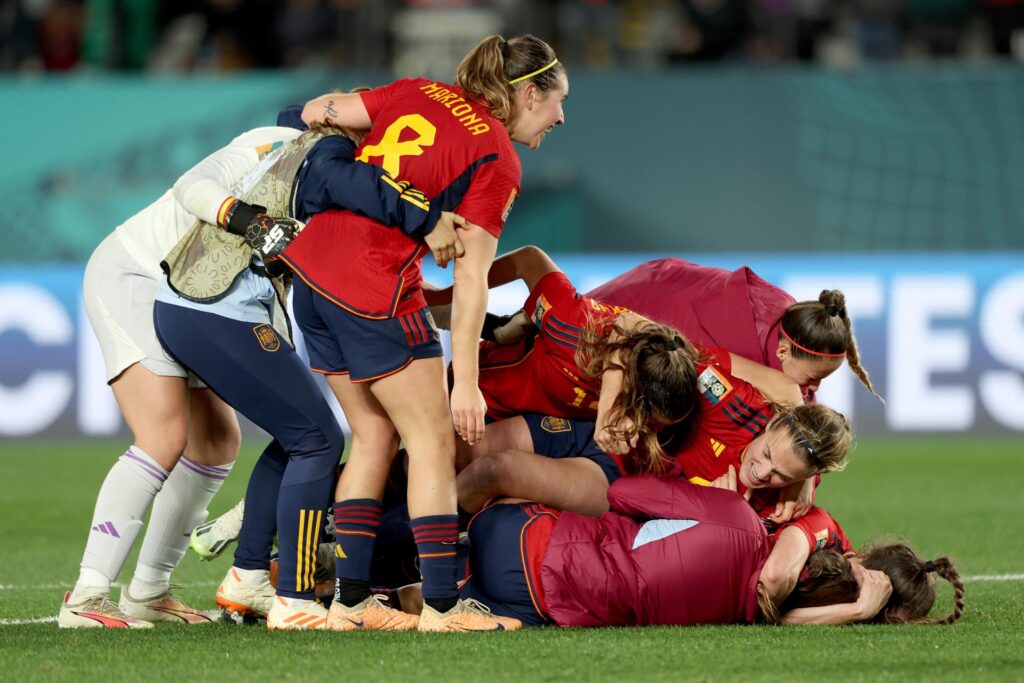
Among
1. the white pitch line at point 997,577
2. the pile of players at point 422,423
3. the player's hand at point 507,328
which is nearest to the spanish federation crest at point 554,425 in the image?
the pile of players at point 422,423

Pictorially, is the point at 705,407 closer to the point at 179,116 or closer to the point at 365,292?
the point at 365,292

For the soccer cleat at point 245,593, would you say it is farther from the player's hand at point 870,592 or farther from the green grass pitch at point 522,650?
the player's hand at point 870,592

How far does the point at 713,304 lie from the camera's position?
217 inches

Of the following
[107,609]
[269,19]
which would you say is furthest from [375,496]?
[269,19]

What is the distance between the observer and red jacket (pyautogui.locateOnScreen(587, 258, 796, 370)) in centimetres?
540

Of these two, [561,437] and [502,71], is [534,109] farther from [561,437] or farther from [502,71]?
[561,437]

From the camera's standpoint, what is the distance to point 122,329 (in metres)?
4.86

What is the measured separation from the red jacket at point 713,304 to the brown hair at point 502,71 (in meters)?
1.11

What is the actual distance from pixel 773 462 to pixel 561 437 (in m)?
0.87

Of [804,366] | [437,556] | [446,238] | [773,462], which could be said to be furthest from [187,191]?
[804,366]

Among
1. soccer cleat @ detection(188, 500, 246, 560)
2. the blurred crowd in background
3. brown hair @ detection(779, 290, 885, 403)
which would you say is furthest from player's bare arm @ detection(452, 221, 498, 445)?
the blurred crowd in background

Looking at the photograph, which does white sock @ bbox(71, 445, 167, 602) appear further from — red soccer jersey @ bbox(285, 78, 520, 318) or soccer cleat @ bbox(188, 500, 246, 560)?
red soccer jersey @ bbox(285, 78, 520, 318)

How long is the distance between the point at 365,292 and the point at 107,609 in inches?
52.5

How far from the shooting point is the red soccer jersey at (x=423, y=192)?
446 centimetres
